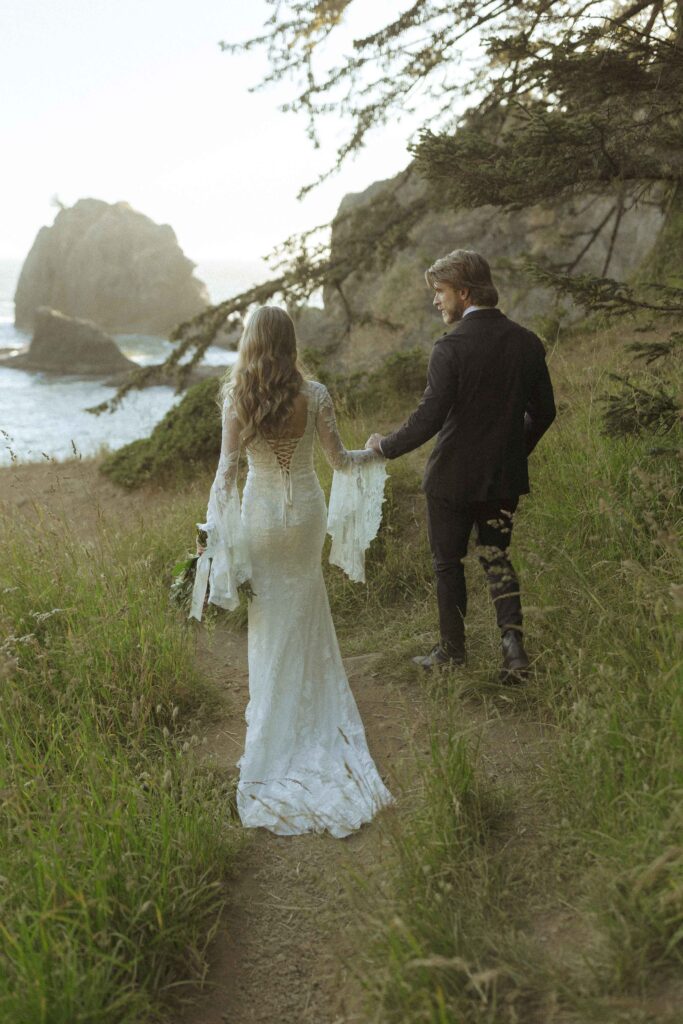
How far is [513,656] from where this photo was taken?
4285 millimetres

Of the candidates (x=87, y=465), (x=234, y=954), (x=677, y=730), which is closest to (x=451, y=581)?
(x=677, y=730)

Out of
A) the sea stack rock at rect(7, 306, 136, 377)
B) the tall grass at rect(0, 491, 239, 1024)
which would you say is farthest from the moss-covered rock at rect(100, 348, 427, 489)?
the sea stack rock at rect(7, 306, 136, 377)

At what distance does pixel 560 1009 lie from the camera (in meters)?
2.19

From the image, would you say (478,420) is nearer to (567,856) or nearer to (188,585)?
(188,585)

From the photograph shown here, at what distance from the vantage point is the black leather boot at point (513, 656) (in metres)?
4.26

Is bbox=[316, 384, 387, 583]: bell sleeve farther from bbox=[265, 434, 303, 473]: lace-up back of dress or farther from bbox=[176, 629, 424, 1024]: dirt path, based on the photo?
bbox=[176, 629, 424, 1024]: dirt path

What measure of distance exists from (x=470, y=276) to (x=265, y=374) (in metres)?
1.15

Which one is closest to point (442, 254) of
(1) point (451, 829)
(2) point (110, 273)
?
(1) point (451, 829)

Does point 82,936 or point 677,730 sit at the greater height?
point 677,730

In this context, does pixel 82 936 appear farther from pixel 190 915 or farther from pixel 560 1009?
pixel 560 1009

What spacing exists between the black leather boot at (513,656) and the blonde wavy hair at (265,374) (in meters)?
1.60

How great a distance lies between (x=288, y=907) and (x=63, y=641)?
2244 mm

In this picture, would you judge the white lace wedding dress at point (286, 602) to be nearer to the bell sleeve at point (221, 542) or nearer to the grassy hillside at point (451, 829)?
the bell sleeve at point (221, 542)

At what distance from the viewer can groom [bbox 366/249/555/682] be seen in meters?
4.16
